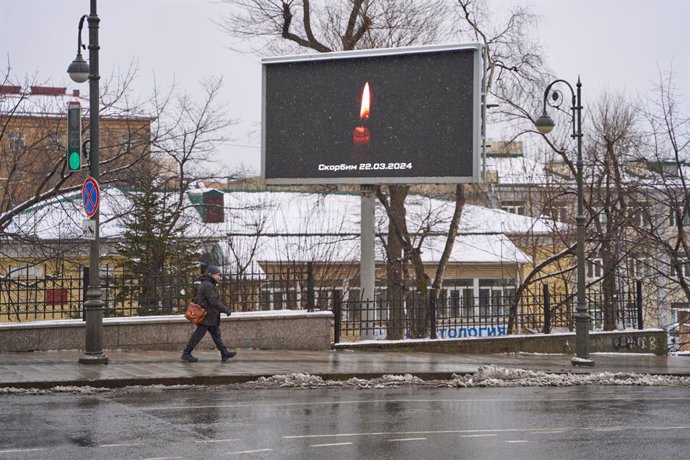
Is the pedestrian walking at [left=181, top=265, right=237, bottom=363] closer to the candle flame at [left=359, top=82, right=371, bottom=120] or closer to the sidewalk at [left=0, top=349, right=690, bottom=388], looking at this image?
the sidewalk at [left=0, top=349, right=690, bottom=388]

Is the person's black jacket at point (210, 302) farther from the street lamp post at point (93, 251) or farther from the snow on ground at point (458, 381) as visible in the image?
the snow on ground at point (458, 381)

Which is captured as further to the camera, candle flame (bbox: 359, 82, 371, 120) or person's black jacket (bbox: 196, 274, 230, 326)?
candle flame (bbox: 359, 82, 371, 120)

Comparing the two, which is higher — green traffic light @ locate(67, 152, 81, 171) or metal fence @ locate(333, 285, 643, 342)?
green traffic light @ locate(67, 152, 81, 171)

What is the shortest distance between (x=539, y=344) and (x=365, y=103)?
7557mm

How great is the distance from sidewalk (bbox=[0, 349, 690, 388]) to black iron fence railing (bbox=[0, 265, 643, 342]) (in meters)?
1.23

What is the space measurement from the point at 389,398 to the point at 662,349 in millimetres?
14983

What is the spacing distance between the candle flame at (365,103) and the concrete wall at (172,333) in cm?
453

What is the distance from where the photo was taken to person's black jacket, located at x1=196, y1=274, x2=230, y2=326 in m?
18.0

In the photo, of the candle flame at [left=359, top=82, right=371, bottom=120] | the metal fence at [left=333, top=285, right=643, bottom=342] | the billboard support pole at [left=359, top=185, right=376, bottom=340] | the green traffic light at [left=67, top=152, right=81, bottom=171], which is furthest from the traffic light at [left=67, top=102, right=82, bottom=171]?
the billboard support pole at [left=359, top=185, right=376, bottom=340]

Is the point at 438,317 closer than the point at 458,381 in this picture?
No

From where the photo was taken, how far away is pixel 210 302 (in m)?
18.0

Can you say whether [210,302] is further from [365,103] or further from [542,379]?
[365,103]

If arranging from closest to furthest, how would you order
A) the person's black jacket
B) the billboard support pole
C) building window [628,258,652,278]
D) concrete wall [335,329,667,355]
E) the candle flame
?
1. the person's black jacket
2. the candle flame
3. concrete wall [335,329,667,355]
4. the billboard support pole
5. building window [628,258,652,278]

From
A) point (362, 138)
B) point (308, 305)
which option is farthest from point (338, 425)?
point (362, 138)
